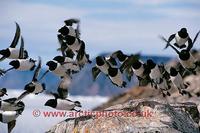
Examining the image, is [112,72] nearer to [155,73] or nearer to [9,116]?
[155,73]

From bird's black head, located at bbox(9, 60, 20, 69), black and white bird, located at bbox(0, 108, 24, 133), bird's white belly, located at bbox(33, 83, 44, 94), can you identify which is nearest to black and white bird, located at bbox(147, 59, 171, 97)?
bird's white belly, located at bbox(33, 83, 44, 94)

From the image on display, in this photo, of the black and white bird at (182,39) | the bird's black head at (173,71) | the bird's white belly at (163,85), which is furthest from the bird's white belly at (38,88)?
the black and white bird at (182,39)

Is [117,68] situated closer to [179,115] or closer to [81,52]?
[81,52]

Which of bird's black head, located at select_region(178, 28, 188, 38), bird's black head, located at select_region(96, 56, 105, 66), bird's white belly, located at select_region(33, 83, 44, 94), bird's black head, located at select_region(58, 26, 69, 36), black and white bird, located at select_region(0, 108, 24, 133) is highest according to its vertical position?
bird's black head, located at select_region(178, 28, 188, 38)

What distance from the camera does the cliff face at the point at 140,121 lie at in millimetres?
10797

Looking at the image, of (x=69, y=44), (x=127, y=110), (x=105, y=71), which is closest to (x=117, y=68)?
(x=105, y=71)

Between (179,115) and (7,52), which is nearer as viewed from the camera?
(179,115)

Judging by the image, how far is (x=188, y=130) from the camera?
448 inches

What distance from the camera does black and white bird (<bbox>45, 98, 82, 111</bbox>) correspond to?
12922mm

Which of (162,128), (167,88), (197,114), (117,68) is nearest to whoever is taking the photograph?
(162,128)

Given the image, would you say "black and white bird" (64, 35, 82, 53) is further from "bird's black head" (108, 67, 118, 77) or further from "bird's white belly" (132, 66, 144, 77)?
"bird's white belly" (132, 66, 144, 77)

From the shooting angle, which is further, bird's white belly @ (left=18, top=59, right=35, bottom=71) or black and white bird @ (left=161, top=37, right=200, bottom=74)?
black and white bird @ (left=161, top=37, right=200, bottom=74)

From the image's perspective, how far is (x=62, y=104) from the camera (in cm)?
1309

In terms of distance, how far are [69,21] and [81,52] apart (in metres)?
1.50
